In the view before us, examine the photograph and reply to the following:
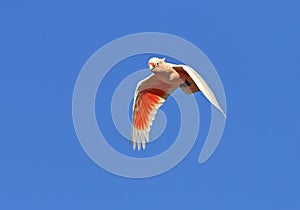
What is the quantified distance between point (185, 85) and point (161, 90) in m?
0.68

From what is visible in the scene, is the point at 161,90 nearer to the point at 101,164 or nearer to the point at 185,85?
the point at 185,85

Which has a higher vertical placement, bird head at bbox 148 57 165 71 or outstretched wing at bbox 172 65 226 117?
bird head at bbox 148 57 165 71

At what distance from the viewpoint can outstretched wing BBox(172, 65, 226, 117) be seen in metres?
8.86

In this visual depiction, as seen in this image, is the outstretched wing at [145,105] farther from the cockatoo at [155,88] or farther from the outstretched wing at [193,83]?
the outstretched wing at [193,83]

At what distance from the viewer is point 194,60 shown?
31.3 feet

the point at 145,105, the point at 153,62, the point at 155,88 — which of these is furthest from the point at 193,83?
the point at 145,105

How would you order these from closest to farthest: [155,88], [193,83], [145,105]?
1. [193,83]
2. [155,88]
3. [145,105]

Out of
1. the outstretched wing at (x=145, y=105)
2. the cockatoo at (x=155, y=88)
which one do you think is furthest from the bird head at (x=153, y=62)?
the outstretched wing at (x=145, y=105)

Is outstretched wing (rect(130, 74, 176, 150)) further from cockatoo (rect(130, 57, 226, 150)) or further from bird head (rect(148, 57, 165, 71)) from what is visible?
bird head (rect(148, 57, 165, 71))

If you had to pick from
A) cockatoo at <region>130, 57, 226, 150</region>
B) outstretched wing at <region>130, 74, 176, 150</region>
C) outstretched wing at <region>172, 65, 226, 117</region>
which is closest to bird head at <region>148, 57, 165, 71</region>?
cockatoo at <region>130, 57, 226, 150</region>

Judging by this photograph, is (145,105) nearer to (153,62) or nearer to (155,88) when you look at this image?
(155,88)

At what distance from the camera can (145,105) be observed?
11047 millimetres

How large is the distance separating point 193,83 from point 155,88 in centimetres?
101

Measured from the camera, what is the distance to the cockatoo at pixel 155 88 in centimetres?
982
